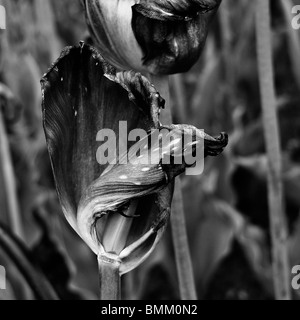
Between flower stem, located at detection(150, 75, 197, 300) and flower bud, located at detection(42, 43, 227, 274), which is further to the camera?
flower stem, located at detection(150, 75, 197, 300)

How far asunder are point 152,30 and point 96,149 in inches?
4.4

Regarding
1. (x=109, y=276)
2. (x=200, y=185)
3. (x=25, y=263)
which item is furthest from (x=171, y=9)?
(x=200, y=185)

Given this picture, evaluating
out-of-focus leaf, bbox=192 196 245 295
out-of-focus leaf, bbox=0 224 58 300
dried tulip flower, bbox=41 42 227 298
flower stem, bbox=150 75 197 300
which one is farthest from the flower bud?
out-of-focus leaf, bbox=192 196 245 295

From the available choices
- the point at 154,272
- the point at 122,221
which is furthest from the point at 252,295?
the point at 122,221

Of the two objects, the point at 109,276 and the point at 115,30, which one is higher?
the point at 115,30

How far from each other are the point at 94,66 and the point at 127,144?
72mm

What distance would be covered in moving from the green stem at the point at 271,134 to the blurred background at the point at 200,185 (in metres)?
0.24

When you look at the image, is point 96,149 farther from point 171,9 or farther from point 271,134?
point 271,134

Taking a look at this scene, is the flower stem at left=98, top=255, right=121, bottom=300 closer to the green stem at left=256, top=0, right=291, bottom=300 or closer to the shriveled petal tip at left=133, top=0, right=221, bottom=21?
the shriveled petal tip at left=133, top=0, right=221, bottom=21

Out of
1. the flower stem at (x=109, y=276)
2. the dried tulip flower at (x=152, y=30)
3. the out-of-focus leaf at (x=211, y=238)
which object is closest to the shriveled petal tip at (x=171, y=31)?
the dried tulip flower at (x=152, y=30)

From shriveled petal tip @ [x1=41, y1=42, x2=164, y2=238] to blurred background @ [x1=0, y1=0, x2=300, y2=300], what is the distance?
0.99ft

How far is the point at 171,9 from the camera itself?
52 cm

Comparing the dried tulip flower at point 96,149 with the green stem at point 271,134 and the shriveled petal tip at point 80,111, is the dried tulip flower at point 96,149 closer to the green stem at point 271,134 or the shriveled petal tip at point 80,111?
the shriveled petal tip at point 80,111

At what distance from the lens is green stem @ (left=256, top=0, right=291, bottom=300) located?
739 mm
